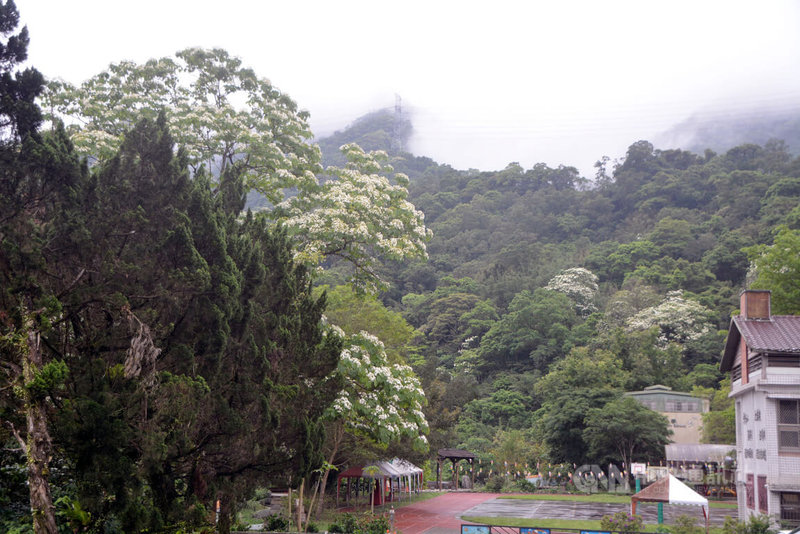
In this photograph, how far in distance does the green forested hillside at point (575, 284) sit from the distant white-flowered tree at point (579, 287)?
0.73 ft

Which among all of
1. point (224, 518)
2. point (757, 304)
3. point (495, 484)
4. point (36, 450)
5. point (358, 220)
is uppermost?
point (358, 220)

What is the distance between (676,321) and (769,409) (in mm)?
45250

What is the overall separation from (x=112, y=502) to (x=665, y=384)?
56349mm

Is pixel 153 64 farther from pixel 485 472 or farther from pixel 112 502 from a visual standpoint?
pixel 485 472

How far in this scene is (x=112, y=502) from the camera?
11.0 metres

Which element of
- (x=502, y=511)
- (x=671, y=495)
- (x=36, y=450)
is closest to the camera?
(x=36, y=450)

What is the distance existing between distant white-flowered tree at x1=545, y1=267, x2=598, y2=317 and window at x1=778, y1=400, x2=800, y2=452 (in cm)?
5838

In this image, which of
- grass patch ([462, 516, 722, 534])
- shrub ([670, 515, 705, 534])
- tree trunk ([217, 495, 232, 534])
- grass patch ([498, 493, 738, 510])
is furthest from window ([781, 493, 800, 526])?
tree trunk ([217, 495, 232, 534])

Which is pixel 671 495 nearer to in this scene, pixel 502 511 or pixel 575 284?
pixel 502 511

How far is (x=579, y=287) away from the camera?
273 feet

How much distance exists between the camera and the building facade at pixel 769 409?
23.5m

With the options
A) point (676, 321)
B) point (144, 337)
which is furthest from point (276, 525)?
point (676, 321)

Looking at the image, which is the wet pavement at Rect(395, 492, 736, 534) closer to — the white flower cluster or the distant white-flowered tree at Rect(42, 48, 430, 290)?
the white flower cluster

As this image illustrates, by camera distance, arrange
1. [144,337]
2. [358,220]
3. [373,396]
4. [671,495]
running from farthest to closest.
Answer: [671,495] → [358,220] → [373,396] → [144,337]
